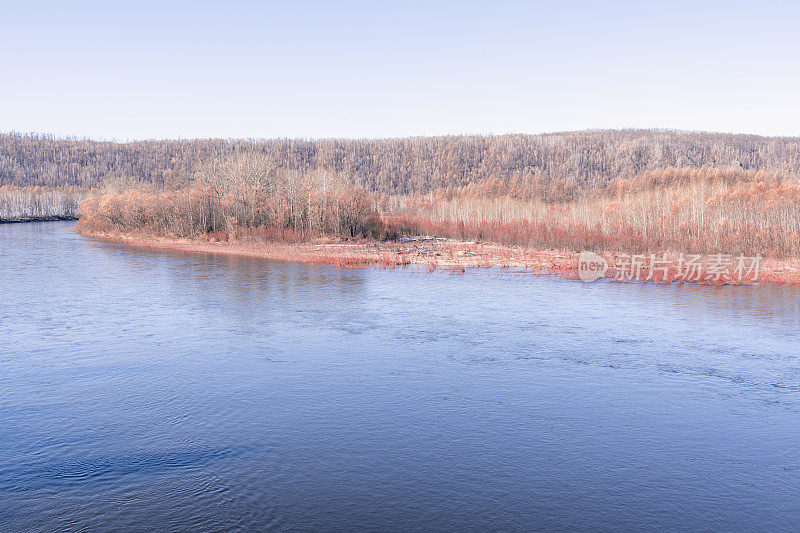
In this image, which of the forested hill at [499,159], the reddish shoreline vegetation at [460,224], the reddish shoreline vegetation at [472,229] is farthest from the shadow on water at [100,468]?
the forested hill at [499,159]

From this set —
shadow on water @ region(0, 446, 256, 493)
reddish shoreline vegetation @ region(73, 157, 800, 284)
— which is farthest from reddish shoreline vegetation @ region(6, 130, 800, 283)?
shadow on water @ region(0, 446, 256, 493)

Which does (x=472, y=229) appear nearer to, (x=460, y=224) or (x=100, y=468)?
(x=460, y=224)

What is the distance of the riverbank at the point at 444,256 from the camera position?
29.8 metres

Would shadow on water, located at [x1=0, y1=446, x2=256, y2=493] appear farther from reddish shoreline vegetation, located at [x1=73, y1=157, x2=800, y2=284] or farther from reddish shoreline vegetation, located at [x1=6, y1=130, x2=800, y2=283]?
reddish shoreline vegetation, located at [x1=6, y1=130, x2=800, y2=283]

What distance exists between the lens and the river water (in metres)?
8.09

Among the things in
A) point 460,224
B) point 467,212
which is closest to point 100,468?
point 460,224

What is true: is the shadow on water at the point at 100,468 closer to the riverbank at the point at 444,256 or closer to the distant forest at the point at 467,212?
the riverbank at the point at 444,256

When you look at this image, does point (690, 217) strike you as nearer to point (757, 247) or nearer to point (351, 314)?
point (757, 247)

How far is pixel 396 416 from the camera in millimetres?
11328

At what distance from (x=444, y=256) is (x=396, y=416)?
2841 centimetres

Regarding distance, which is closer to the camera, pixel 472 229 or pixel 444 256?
pixel 444 256

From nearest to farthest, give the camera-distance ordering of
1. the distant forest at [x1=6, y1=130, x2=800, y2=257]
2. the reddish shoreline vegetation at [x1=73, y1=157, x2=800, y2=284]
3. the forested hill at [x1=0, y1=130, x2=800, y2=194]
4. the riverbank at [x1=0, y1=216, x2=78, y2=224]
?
1. the reddish shoreline vegetation at [x1=73, y1=157, x2=800, y2=284]
2. the distant forest at [x1=6, y1=130, x2=800, y2=257]
3. the riverbank at [x1=0, y1=216, x2=78, y2=224]
4. the forested hill at [x1=0, y1=130, x2=800, y2=194]

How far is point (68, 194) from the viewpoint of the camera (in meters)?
143

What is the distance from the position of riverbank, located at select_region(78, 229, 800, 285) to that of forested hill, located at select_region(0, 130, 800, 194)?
71.7 metres
